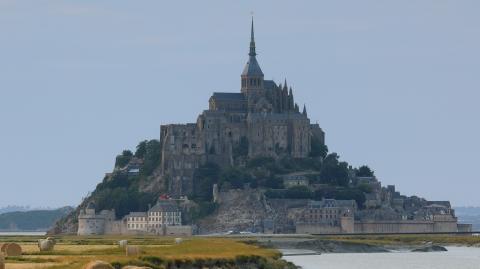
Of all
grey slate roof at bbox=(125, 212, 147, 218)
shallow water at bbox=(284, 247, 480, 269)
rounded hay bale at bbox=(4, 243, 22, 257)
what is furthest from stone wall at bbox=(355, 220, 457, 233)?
rounded hay bale at bbox=(4, 243, 22, 257)

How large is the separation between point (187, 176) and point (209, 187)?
3.39m

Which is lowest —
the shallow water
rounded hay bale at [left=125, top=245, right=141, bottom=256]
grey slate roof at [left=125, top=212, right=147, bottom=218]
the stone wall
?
rounded hay bale at [left=125, top=245, right=141, bottom=256]

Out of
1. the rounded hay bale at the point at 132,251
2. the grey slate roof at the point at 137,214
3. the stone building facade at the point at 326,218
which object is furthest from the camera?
the grey slate roof at the point at 137,214

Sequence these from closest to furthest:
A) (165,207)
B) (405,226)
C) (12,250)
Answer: (12,250) → (165,207) → (405,226)

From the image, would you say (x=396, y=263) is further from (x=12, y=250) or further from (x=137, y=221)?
(x=137, y=221)

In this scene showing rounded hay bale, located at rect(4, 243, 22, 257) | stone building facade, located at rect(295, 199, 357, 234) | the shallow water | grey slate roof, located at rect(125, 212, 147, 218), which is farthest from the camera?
grey slate roof, located at rect(125, 212, 147, 218)

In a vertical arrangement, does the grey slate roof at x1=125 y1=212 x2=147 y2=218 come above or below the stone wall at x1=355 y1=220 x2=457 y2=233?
above

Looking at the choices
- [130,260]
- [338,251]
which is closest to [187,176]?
[338,251]

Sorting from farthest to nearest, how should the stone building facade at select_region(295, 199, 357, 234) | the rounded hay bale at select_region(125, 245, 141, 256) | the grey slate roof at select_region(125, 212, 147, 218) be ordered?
1. the grey slate roof at select_region(125, 212, 147, 218)
2. the stone building facade at select_region(295, 199, 357, 234)
3. the rounded hay bale at select_region(125, 245, 141, 256)

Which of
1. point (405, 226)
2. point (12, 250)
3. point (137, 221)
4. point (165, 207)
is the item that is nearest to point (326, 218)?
point (405, 226)

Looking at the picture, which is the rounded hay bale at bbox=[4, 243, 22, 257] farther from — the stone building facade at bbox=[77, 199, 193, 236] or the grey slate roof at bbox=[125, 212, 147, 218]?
the grey slate roof at bbox=[125, 212, 147, 218]

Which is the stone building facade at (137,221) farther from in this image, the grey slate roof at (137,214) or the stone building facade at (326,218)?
the stone building facade at (326,218)

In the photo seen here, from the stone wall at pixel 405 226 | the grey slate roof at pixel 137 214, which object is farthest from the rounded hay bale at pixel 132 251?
the stone wall at pixel 405 226

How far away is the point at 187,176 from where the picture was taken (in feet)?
655
